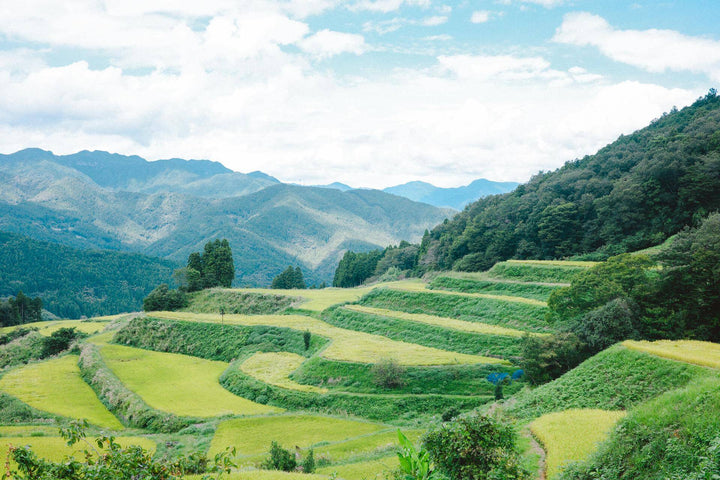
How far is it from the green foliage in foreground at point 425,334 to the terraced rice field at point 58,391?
26105 millimetres

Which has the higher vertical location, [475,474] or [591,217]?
[591,217]

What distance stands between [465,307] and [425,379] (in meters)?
17.8

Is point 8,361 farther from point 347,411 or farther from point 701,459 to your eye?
point 701,459

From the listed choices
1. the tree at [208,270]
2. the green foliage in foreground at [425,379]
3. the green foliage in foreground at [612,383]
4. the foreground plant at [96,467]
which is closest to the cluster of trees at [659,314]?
the green foliage in foreground at [612,383]

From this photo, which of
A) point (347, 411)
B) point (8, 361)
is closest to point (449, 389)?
point (347, 411)

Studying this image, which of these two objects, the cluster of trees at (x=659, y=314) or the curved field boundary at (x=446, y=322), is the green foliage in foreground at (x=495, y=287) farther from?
the cluster of trees at (x=659, y=314)

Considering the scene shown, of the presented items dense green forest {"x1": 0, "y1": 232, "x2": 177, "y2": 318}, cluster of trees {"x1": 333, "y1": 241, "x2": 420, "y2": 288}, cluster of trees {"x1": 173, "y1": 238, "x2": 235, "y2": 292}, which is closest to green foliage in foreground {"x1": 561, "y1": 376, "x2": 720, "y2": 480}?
cluster of trees {"x1": 173, "y1": 238, "x2": 235, "y2": 292}

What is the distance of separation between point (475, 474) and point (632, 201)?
2230 inches

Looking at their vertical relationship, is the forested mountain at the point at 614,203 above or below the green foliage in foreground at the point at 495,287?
above

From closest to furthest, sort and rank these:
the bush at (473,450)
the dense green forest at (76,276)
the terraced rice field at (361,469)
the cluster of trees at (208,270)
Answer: the bush at (473,450)
the terraced rice field at (361,469)
the cluster of trees at (208,270)
the dense green forest at (76,276)

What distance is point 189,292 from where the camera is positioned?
76438mm

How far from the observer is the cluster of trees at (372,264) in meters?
102

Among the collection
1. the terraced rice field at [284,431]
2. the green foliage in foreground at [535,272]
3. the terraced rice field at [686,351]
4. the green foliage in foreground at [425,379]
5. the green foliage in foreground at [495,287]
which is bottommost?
the terraced rice field at [284,431]

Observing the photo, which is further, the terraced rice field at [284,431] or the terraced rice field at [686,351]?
the terraced rice field at [284,431]
